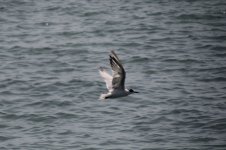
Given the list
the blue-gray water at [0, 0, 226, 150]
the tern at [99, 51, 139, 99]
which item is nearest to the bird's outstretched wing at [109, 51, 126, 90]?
the tern at [99, 51, 139, 99]

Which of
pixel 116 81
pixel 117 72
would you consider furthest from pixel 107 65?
pixel 117 72

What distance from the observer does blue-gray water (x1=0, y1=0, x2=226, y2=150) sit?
2095 centimetres

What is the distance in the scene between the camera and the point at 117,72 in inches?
652

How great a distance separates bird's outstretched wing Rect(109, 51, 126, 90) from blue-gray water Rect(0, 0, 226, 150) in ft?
11.0

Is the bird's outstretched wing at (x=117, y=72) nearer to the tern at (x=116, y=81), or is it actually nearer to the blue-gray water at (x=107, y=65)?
the tern at (x=116, y=81)

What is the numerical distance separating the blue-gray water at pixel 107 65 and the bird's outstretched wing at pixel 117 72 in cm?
335

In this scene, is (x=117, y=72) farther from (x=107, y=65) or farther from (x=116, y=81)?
(x=107, y=65)

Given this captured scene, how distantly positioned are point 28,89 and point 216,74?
8.18 meters

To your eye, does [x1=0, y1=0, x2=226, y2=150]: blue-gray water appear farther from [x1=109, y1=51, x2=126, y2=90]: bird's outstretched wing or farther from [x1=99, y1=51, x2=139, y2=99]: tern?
[x1=109, y1=51, x2=126, y2=90]: bird's outstretched wing

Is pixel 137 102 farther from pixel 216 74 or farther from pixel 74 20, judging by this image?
pixel 74 20

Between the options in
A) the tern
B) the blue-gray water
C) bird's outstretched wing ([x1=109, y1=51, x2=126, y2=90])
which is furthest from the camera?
the blue-gray water

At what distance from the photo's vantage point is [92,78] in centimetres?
2588

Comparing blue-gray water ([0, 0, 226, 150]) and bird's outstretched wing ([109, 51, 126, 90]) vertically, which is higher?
bird's outstretched wing ([109, 51, 126, 90])

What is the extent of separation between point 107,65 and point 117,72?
11.0 meters
